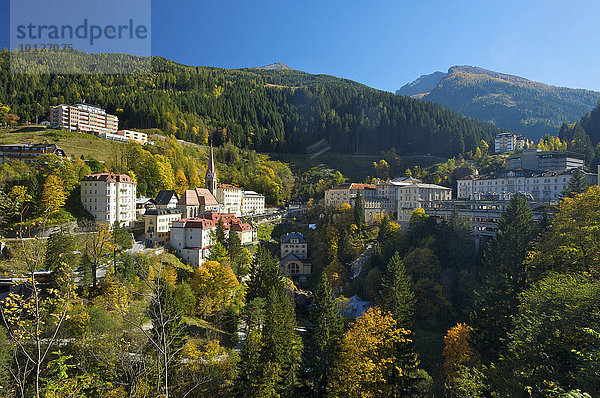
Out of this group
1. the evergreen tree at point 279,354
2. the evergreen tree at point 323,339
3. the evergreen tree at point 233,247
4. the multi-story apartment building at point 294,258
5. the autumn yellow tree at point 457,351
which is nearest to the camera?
the evergreen tree at point 279,354

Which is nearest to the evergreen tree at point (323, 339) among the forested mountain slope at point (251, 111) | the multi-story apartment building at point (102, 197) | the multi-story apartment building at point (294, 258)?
the multi-story apartment building at point (294, 258)

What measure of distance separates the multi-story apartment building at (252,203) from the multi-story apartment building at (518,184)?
4664cm

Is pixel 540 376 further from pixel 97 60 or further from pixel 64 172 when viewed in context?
pixel 97 60

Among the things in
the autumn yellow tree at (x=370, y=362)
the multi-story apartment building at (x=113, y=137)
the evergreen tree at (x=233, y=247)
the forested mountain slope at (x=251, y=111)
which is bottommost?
the autumn yellow tree at (x=370, y=362)

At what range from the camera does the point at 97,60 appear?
114 m

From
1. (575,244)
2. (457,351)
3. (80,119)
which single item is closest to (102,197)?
(457,351)

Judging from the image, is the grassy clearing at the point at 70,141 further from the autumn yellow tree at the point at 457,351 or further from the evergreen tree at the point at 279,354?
the autumn yellow tree at the point at 457,351

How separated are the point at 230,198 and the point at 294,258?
80.8 feet

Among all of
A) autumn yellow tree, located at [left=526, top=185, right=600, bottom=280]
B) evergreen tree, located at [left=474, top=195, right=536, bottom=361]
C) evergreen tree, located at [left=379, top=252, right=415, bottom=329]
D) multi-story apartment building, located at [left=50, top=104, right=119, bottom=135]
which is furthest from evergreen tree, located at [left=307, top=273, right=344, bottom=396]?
multi-story apartment building, located at [left=50, top=104, right=119, bottom=135]

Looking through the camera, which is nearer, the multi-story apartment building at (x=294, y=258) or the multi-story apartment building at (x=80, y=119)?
the multi-story apartment building at (x=294, y=258)

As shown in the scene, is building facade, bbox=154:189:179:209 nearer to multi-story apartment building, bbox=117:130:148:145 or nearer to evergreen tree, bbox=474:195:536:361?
multi-story apartment building, bbox=117:130:148:145

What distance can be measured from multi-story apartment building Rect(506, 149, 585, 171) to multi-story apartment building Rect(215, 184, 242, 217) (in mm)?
64868

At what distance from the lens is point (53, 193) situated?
138 feet

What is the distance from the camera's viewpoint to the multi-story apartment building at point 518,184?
59531 millimetres
